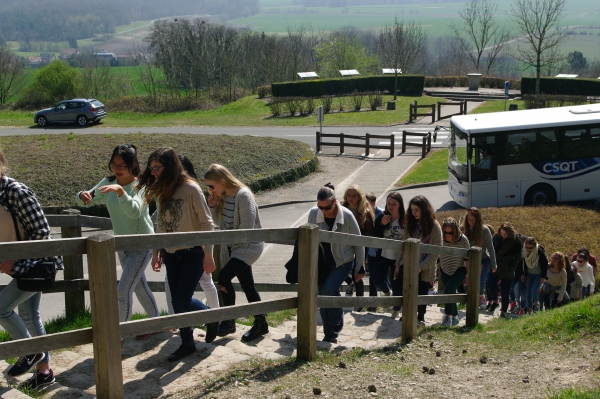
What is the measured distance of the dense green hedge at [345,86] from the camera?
1907 inches

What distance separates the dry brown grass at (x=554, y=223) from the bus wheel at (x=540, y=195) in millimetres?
669

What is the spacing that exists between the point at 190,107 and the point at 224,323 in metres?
44.4

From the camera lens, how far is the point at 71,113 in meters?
40.5

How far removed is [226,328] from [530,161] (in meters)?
15.0

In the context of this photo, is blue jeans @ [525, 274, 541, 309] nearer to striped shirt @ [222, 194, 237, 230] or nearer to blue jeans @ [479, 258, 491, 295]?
blue jeans @ [479, 258, 491, 295]

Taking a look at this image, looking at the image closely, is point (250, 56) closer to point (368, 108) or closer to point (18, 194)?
point (368, 108)

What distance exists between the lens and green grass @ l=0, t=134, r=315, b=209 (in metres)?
20.0

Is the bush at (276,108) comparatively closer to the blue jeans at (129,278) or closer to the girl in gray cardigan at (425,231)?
the girl in gray cardigan at (425,231)

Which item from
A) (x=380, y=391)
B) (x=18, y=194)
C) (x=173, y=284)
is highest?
(x=18, y=194)

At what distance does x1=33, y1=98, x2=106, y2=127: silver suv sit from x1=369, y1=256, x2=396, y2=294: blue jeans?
Result: 34.9 metres

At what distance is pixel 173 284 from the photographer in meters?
5.68

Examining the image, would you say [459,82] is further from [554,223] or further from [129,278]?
[129,278]

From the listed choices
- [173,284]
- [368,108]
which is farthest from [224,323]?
[368,108]

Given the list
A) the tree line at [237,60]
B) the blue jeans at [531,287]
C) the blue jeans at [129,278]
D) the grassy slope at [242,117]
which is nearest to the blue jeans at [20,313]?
the blue jeans at [129,278]
